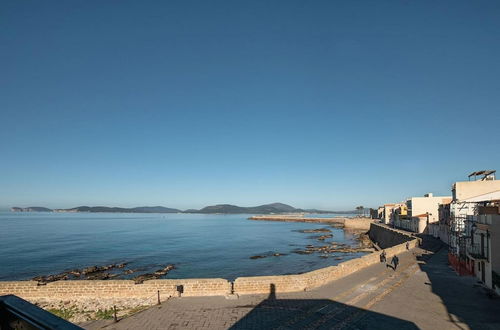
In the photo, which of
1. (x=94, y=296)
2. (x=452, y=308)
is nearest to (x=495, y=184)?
(x=452, y=308)

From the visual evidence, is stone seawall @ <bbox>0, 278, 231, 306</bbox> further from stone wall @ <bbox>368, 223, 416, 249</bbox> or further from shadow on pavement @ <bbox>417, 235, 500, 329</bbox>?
stone wall @ <bbox>368, 223, 416, 249</bbox>

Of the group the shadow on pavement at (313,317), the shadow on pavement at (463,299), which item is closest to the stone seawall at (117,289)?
the shadow on pavement at (313,317)

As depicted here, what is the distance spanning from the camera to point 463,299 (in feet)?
54.0

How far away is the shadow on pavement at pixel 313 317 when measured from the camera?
12617 mm

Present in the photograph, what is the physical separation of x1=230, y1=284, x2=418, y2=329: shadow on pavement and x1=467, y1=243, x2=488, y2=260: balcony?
35.6 feet

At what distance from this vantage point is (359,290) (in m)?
17.5

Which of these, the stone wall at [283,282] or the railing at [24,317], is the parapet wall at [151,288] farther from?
the railing at [24,317]

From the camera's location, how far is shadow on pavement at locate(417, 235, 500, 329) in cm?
1321

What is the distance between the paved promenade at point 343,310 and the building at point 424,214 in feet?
137

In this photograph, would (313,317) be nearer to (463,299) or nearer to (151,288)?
(151,288)

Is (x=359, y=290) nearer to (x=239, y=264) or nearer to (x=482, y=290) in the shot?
(x=482, y=290)

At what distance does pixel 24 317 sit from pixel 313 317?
1394cm

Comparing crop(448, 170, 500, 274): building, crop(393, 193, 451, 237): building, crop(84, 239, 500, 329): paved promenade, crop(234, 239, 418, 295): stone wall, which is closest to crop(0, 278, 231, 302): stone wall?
crop(84, 239, 500, 329): paved promenade

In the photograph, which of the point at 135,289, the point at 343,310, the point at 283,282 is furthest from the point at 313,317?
the point at 135,289
